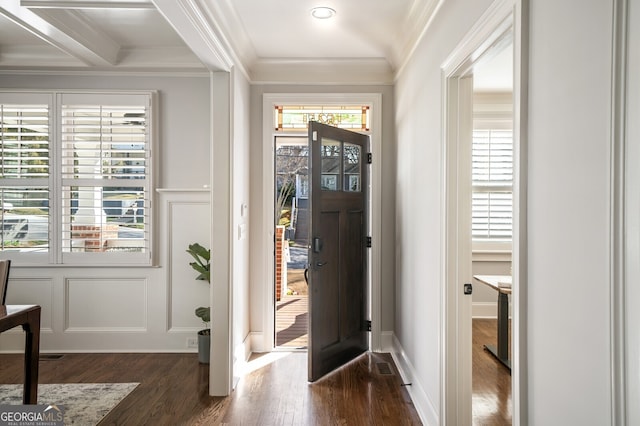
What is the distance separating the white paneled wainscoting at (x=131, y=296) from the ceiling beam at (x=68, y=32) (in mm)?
1286

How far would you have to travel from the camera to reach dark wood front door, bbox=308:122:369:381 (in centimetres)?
320

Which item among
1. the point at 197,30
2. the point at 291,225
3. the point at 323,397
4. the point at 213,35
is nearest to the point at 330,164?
the point at 213,35

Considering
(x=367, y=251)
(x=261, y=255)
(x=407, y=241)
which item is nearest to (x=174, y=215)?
(x=261, y=255)

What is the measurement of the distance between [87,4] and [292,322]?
12.6ft

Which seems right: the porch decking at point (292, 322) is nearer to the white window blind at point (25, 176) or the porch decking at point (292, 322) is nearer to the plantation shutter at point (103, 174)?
the plantation shutter at point (103, 174)

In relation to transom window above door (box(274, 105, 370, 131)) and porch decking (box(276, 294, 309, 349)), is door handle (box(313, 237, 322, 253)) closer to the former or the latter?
porch decking (box(276, 294, 309, 349))

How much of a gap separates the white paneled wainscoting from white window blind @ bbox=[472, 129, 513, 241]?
11.3 ft

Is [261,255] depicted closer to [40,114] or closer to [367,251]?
[367,251]

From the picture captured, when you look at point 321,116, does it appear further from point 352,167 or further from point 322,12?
point 322,12

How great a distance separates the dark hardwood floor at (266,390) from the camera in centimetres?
257

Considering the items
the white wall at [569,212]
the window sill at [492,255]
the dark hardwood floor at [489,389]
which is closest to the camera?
the white wall at [569,212]

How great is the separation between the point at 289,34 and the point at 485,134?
308cm

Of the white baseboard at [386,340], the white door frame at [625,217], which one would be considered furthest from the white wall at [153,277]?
the white door frame at [625,217]

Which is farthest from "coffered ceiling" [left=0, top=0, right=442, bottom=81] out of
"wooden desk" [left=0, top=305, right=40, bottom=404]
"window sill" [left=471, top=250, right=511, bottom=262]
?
"window sill" [left=471, top=250, right=511, bottom=262]
